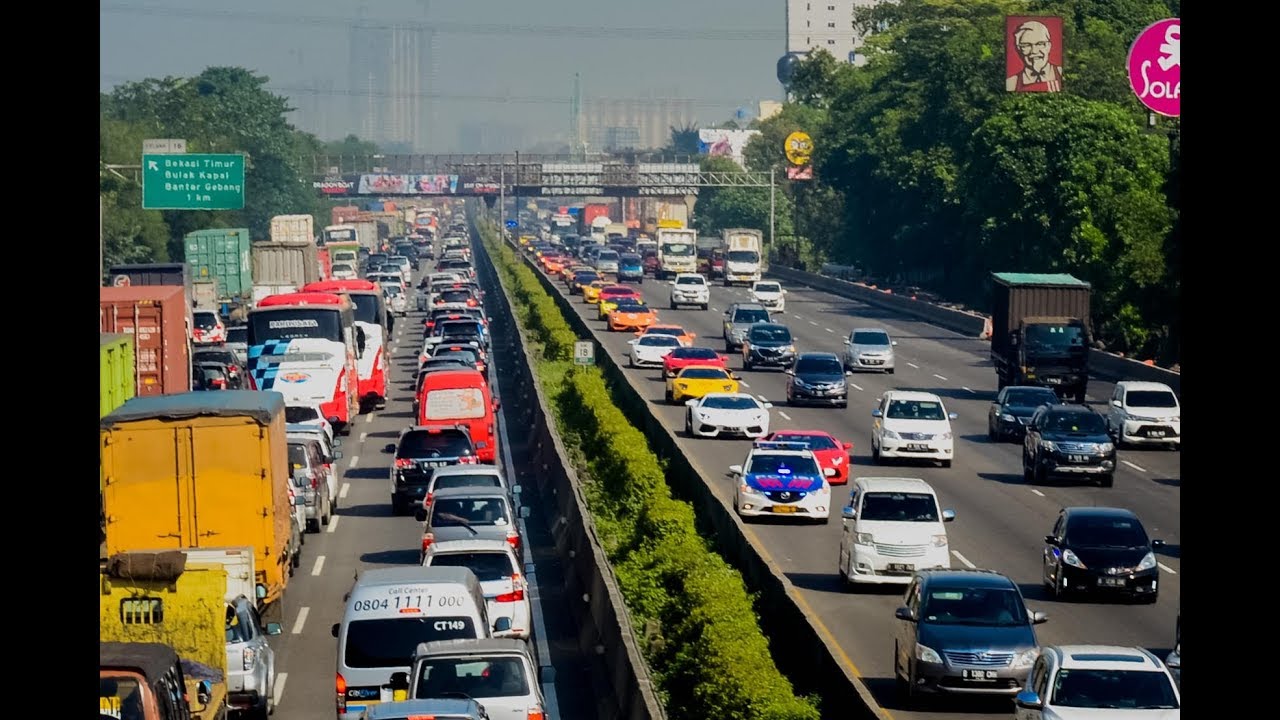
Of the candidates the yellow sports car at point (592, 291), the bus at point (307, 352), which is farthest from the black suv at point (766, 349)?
the yellow sports car at point (592, 291)

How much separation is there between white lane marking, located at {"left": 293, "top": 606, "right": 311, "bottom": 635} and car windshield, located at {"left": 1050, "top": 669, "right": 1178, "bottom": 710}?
11.2m

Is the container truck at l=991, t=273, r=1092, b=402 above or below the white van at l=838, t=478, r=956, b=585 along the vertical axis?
above

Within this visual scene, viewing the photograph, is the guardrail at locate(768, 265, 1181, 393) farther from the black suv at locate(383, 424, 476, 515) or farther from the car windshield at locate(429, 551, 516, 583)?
the black suv at locate(383, 424, 476, 515)

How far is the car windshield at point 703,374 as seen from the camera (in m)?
51.1

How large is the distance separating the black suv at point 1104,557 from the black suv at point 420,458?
39.9 feet

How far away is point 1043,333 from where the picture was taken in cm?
5134

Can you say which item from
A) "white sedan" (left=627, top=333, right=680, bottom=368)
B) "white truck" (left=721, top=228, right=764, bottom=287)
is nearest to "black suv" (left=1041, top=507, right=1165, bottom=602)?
"white sedan" (left=627, top=333, right=680, bottom=368)

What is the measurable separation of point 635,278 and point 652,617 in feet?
295

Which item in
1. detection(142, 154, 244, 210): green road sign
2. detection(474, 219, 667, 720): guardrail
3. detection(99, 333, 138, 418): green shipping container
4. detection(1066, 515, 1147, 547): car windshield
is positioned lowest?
detection(474, 219, 667, 720): guardrail

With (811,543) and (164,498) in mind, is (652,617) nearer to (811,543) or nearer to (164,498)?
(164,498)

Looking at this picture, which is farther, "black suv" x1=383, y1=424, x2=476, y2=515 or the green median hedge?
"black suv" x1=383, y1=424, x2=476, y2=515

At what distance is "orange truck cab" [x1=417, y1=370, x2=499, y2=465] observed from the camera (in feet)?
129

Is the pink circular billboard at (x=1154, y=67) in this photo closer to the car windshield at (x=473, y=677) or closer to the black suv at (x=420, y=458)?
the black suv at (x=420, y=458)
